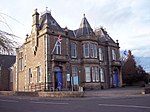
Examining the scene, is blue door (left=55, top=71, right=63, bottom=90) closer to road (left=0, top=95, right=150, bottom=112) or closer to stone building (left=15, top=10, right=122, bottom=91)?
stone building (left=15, top=10, right=122, bottom=91)

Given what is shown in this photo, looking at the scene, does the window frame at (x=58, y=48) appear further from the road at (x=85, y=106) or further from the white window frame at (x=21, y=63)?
the road at (x=85, y=106)

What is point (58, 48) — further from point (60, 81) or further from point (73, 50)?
point (60, 81)

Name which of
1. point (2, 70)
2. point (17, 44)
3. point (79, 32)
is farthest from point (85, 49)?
point (17, 44)

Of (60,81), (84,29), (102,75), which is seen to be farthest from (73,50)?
(102,75)

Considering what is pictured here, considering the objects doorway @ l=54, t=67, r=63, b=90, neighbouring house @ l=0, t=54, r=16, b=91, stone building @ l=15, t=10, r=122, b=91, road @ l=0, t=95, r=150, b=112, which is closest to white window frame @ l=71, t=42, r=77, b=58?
stone building @ l=15, t=10, r=122, b=91

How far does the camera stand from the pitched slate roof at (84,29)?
38.8m

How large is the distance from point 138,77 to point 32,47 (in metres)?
25.7

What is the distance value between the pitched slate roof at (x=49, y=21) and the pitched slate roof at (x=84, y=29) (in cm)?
415

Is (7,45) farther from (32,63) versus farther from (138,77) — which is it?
(138,77)

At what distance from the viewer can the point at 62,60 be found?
33.8 m

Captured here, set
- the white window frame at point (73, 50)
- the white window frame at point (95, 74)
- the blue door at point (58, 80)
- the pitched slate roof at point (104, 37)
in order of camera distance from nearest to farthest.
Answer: the blue door at point (58, 80), the white window frame at point (73, 50), the white window frame at point (95, 74), the pitched slate roof at point (104, 37)

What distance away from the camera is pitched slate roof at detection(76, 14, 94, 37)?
3881 centimetres

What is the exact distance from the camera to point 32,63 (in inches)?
1449

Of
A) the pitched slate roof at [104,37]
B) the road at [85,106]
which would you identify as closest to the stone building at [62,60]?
the pitched slate roof at [104,37]
